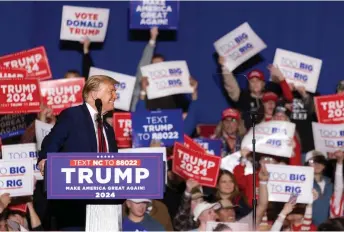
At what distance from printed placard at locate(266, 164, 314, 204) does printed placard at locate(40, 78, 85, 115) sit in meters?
2.22

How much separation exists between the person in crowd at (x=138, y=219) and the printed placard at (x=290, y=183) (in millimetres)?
1536


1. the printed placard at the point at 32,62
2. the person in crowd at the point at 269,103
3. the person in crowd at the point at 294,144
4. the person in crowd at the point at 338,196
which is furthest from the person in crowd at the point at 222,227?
the printed placard at the point at 32,62

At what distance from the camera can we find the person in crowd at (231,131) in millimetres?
11289

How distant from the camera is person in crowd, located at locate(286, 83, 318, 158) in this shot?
11.8m

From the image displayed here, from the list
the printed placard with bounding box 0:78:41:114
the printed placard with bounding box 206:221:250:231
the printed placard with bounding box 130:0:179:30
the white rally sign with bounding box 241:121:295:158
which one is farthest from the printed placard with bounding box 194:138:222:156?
the printed placard with bounding box 206:221:250:231

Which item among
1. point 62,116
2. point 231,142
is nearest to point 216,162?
point 231,142

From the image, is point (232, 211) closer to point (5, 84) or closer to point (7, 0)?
point (5, 84)

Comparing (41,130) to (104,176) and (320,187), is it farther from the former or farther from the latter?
(104,176)

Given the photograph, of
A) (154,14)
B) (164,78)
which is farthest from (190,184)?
(154,14)

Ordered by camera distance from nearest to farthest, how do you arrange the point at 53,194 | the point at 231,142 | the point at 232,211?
the point at 53,194, the point at 232,211, the point at 231,142

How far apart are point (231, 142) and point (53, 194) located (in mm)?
5059

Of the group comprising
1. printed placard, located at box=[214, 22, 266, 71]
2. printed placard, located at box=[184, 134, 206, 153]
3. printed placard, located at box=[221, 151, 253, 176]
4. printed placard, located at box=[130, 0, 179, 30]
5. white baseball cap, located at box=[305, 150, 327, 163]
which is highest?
printed placard, located at box=[130, 0, 179, 30]

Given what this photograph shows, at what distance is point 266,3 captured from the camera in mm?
13375

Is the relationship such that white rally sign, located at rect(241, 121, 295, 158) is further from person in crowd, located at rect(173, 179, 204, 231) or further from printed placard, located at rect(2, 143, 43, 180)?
printed placard, located at rect(2, 143, 43, 180)
